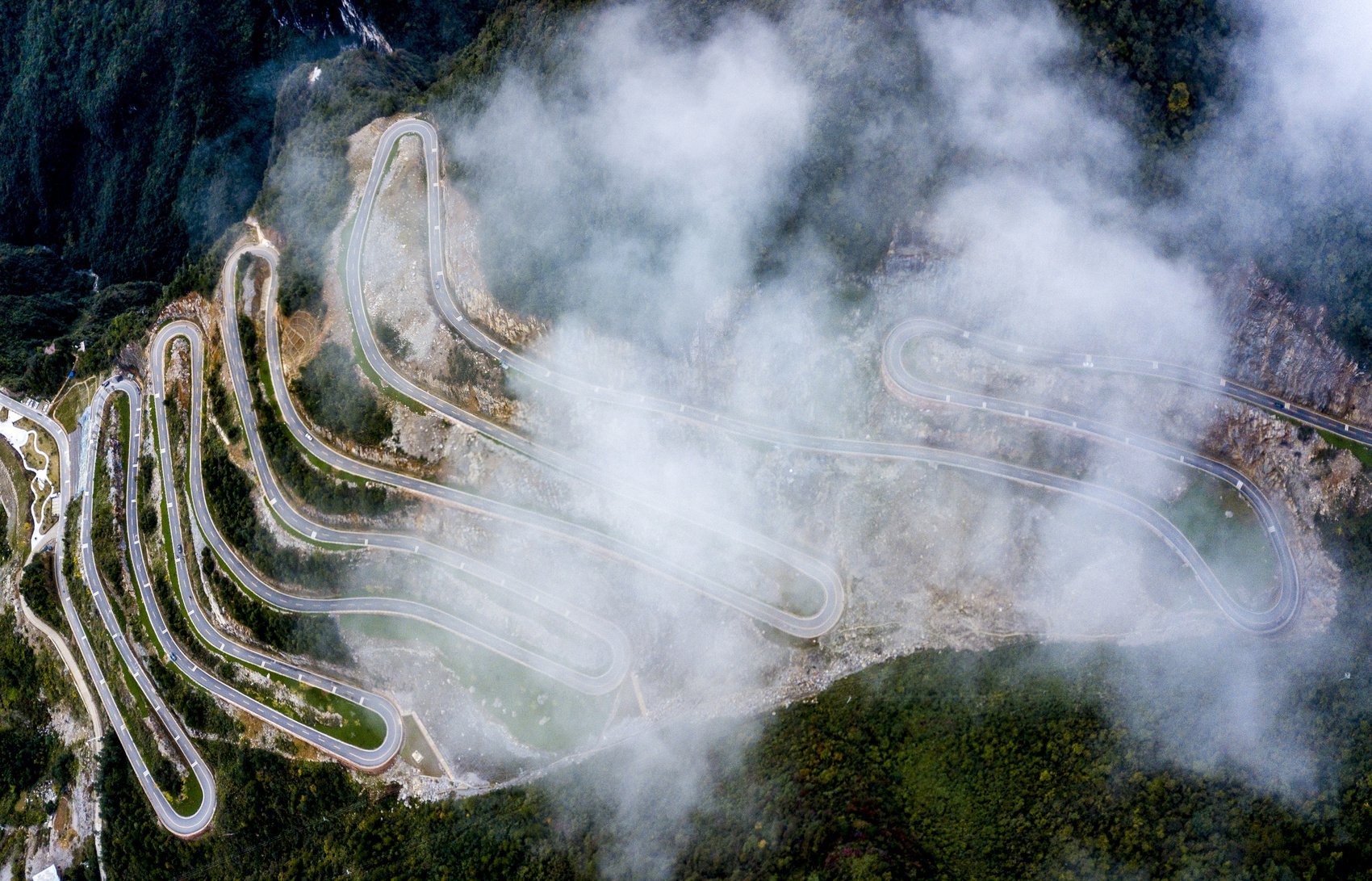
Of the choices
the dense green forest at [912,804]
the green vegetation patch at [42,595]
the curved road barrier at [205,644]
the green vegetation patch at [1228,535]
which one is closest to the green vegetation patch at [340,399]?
the curved road barrier at [205,644]

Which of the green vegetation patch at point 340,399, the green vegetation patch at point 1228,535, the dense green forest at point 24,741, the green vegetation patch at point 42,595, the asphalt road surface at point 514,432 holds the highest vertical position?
the green vegetation patch at point 1228,535

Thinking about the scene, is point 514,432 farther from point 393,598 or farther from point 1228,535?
point 1228,535

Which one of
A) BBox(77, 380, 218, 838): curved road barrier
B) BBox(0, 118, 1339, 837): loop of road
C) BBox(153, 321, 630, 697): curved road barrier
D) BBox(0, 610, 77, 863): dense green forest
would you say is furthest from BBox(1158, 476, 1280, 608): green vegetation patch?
BBox(0, 610, 77, 863): dense green forest

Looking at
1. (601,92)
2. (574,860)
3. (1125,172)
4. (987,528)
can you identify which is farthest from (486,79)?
(574,860)

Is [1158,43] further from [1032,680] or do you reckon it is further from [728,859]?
[728,859]

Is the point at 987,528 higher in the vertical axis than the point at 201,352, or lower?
higher

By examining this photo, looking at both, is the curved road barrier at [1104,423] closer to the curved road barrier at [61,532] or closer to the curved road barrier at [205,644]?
the curved road barrier at [205,644]

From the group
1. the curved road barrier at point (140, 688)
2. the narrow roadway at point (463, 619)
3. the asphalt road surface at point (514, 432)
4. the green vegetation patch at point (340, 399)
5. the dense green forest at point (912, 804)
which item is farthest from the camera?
the green vegetation patch at point (340, 399)

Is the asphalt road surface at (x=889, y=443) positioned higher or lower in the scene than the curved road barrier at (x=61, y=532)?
higher

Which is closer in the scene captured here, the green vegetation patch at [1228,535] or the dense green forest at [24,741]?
the green vegetation patch at [1228,535]

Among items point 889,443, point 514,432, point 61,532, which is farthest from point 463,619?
point 61,532

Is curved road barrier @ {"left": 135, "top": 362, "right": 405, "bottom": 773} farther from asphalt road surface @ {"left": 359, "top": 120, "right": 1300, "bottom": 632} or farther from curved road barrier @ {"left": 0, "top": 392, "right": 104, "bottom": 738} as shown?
asphalt road surface @ {"left": 359, "top": 120, "right": 1300, "bottom": 632}
